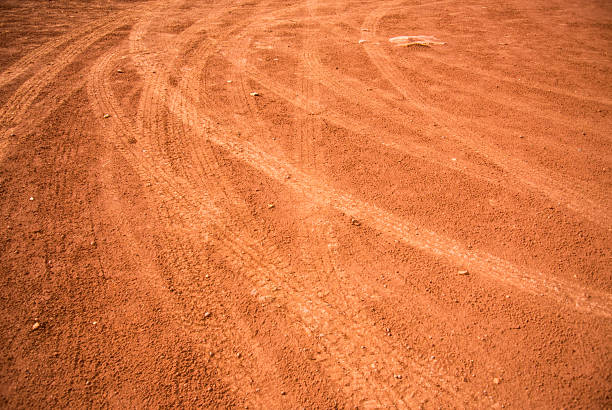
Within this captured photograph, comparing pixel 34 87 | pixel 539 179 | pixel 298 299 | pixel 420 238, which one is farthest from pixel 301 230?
pixel 34 87

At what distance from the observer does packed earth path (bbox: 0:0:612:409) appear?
291 centimetres

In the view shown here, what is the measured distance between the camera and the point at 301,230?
13.4 feet

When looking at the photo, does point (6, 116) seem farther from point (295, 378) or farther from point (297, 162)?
point (295, 378)

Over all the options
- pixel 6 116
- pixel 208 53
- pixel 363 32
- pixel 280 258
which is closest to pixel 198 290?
pixel 280 258

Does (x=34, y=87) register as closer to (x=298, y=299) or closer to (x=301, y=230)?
(x=301, y=230)

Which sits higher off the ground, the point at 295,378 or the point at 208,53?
the point at 208,53

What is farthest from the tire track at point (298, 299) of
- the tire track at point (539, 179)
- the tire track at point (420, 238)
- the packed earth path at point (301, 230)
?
the tire track at point (539, 179)

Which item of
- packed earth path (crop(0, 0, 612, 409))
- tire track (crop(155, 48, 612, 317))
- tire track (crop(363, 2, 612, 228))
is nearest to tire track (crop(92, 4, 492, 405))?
packed earth path (crop(0, 0, 612, 409))

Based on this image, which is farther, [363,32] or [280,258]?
[363,32]

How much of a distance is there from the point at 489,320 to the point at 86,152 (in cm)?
562

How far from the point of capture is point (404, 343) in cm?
310

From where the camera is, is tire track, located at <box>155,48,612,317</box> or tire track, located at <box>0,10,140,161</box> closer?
tire track, located at <box>155,48,612,317</box>

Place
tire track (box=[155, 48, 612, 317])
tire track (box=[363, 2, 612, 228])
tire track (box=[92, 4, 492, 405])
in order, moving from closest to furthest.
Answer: tire track (box=[92, 4, 492, 405]) → tire track (box=[155, 48, 612, 317]) → tire track (box=[363, 2, 612, 228])

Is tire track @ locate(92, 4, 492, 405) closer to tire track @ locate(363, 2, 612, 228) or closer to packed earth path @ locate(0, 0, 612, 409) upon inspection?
packed earth path @ locate(0, 0, 612, 409)
